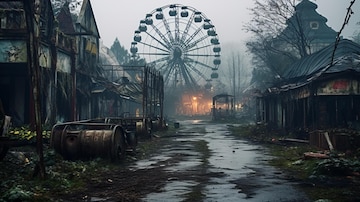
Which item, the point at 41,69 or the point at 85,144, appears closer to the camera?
the point at 85,144

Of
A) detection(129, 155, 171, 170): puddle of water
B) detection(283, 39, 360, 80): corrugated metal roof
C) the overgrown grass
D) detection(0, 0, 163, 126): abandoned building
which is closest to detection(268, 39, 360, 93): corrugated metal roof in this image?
detection(283, 39, 360, 80): corrugated metal roof

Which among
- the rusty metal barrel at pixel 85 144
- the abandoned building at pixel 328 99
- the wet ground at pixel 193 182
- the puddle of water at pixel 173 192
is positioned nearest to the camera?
the puddle of water at pixel 173 192

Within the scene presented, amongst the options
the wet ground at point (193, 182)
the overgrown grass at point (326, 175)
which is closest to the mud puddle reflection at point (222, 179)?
the wet ground at point (193, 182)

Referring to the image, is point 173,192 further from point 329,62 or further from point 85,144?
point 329,62

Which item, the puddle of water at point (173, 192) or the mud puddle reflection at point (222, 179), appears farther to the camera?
the mud puddle reflection at point (222, 179)

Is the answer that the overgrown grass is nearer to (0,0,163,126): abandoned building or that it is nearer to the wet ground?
the wet ground

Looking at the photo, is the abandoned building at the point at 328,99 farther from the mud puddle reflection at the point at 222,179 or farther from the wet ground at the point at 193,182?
the wet ground at the point at 193,182

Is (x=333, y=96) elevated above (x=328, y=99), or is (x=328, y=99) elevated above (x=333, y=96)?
(x=333, y=96)

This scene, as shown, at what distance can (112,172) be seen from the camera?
1055 centimetres

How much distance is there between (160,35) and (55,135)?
5456cm

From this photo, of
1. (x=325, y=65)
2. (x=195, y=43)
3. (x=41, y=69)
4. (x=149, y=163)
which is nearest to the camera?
(x=149, y=163)

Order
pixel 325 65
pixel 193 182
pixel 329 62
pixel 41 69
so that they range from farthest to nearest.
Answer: pixel 329 62
pixel 325 65
pixel 41 69
pixel 193 182

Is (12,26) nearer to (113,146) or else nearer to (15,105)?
(15,105)

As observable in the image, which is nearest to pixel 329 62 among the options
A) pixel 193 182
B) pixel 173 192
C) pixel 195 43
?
pixel 193 182
